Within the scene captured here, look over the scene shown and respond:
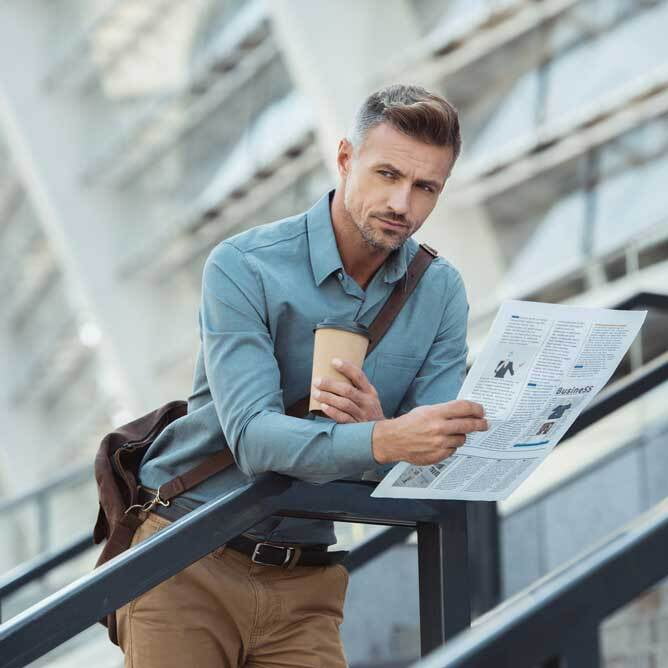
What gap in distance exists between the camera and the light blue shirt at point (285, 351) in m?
2.43

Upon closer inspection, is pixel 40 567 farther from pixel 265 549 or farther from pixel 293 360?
pixel 293 360

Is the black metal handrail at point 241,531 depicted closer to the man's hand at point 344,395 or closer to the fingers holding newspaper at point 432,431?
the man's hand at point 344,395

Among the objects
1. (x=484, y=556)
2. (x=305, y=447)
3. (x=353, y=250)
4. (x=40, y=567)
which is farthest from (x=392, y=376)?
(x=484, y=556)

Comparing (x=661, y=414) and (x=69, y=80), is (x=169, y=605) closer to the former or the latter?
(x=661, y=414)

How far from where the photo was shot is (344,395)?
2.37 metres

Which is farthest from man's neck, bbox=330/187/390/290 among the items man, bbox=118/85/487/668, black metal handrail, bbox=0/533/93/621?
black metal handrail, bbox=0/533/93/621

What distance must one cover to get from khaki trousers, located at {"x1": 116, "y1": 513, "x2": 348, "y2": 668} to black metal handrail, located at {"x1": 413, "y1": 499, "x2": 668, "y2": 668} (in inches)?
49.7

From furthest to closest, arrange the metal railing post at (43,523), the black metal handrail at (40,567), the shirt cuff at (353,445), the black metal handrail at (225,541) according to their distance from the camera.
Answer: the metal railing post at (43,523) < the black metal handrail at (40,567) < the shirt cuff at (353,445) < the black metal handrail at (225,541)

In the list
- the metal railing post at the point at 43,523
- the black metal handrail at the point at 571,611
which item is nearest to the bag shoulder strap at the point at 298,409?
the black metal handrail at the point at 571,611

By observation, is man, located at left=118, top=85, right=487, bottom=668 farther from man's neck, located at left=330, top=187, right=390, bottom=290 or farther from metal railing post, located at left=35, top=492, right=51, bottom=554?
metal railing post, located at left=35, top=492, right=51, bottom=554

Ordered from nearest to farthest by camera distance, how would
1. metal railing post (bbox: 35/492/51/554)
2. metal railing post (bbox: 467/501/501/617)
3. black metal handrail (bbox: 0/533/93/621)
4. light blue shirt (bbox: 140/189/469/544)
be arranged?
1. light blue shirt (bbox: 140/189/469/544)
2. black metal handrail (bbox: 0/533/93/621)
3. metal railing post (bbox: 467/501/501/617)
4. metal railing post (bbox: 35/492/51/554)

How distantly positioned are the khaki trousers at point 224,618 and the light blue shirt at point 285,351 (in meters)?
0.09

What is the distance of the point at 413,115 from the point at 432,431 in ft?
2.30

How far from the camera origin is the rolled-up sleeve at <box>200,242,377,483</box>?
234 cm
